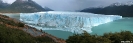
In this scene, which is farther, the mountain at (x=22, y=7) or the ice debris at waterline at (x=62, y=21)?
the mountain at (x=22, y=7)

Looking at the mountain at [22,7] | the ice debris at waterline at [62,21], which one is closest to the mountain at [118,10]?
the mountain at [22,7]

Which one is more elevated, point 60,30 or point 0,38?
point 0,38

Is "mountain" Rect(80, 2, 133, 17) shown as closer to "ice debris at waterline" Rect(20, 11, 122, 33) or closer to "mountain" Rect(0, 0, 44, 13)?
"mountain" Rect(0, 0, 44, 13)

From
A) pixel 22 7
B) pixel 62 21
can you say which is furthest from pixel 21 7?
pixel 62 21

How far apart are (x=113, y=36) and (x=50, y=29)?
21507 mm

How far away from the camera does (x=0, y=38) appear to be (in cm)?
708

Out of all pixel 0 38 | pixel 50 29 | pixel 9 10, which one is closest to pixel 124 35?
pixel 0 38

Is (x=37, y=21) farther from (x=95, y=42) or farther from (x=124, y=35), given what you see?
(x=95, y=42)

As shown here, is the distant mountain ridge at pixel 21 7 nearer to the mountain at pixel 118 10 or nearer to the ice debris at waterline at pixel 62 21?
the mountain at pixel 118 10

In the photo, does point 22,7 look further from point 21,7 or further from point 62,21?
point 62,21

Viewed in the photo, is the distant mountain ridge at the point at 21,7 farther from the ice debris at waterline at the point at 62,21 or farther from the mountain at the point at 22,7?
the ice debris at waterline at the point at 62,21

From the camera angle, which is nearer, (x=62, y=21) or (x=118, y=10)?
(x=62, y=21)

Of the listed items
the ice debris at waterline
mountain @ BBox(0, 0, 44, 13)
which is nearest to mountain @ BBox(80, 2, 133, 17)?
mountain @ BBox(0, 0, 44, 13)

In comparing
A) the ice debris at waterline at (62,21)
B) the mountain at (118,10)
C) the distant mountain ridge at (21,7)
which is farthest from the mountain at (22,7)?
the ice debris at waterline at (62,21)
